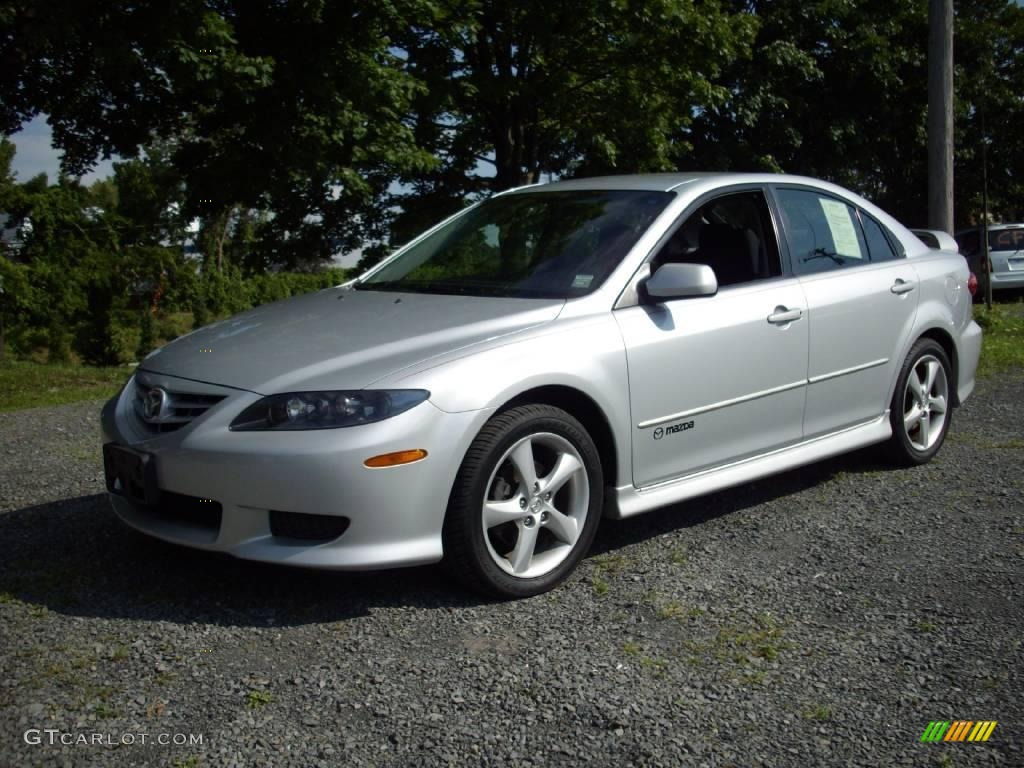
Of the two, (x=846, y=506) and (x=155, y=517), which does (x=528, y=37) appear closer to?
(x=846, y=506)

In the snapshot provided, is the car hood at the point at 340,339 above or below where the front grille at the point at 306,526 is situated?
above

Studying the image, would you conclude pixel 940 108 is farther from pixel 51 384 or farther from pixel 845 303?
pixel 51 384

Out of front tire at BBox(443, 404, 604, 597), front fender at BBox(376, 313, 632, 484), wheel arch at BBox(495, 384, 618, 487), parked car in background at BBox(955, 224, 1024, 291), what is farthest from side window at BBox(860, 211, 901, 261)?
parked car in background at BBox(955, 224, 1024, 291)

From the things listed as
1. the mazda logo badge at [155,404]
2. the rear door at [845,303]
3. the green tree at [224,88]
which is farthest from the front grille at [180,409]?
the green tree at [224,88]

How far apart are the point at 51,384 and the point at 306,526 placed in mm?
8175

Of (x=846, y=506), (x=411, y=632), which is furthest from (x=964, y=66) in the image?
(x=411, y=632)

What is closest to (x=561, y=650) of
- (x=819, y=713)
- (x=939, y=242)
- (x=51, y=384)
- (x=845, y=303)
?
(x=819, y=713)

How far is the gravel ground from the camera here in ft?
10.0

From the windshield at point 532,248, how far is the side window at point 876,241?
1.50 m

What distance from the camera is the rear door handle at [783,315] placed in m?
5.10

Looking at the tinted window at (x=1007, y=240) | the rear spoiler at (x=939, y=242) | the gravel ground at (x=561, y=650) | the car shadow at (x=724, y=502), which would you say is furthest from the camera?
the tinted window at (x=1007, y=240)

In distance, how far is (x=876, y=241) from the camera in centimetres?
605

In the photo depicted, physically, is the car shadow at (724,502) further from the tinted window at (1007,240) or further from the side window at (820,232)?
the tinted window at (1007,240)

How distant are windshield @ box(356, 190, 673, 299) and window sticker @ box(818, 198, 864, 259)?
116 cm
